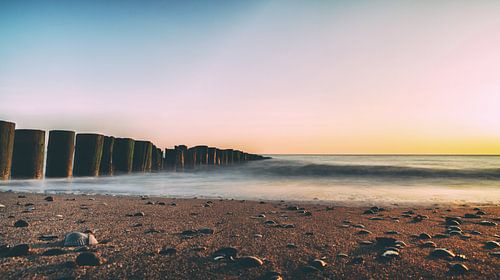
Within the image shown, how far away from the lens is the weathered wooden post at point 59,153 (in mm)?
9242

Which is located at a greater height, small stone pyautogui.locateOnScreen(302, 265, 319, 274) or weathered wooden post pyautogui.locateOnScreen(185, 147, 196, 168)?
weathered wooden post pyautogui.locateOnScreen(185, 147, 196, 168)

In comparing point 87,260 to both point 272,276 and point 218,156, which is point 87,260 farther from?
point 218,156

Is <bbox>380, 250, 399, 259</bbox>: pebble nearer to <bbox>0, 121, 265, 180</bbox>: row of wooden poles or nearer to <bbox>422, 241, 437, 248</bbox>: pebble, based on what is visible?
<bbox>422, 241, 437, 248</bbox>: pebble

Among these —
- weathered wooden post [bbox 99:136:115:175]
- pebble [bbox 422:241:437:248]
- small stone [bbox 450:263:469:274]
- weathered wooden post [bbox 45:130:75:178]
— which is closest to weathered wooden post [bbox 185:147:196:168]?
weathered wooden post [bbox 99:136:115:175]

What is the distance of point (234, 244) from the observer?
2.78 m

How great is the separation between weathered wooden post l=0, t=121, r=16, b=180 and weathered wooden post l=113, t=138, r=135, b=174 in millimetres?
4486

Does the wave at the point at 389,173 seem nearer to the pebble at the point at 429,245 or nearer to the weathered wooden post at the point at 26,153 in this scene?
the weathered wooden post at the point at 26,153

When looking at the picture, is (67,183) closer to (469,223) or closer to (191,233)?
(191,233)

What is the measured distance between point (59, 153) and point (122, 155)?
345 cm

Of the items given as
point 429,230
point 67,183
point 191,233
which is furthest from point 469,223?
point 67,183

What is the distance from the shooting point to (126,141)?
1270 cm

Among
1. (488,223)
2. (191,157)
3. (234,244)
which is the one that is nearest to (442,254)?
(234,244)

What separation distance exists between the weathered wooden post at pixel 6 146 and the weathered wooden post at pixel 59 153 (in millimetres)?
1170

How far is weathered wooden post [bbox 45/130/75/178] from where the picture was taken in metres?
9.24
